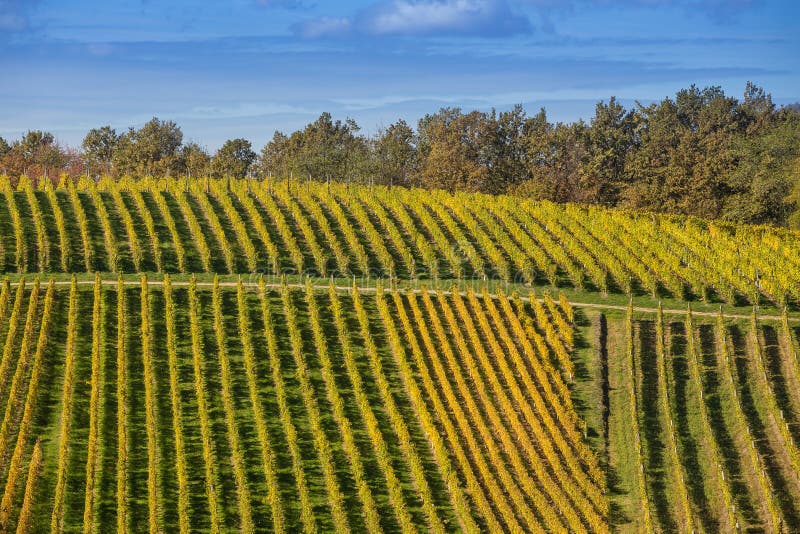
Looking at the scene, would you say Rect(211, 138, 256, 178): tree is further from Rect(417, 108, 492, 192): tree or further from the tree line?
Rect(417, 108, 492, 192): tree

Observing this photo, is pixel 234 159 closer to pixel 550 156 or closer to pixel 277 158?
pixel 277 158

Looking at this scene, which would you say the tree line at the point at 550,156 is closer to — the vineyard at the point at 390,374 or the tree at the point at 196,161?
the tree at the point at 196,161

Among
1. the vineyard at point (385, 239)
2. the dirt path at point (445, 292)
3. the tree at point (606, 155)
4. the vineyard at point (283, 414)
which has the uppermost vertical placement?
the tree at point (606, 155)

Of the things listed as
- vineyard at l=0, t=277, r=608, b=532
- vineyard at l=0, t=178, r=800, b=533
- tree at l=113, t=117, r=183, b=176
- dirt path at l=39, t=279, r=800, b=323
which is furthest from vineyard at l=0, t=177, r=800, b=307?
tree at l=113, t=117, r=183, b=176

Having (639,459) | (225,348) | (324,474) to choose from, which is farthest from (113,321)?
(639,459)

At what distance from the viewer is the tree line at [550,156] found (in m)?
68.2

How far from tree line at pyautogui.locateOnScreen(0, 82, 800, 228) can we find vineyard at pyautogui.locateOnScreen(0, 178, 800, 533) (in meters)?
19.7

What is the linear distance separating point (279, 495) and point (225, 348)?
28.1ft

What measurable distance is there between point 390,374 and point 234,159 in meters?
57.2

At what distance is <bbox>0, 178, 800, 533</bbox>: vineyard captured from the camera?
28.5 m

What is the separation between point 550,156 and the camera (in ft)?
253

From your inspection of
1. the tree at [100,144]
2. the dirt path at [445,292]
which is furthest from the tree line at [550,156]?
the dirt path at [445,292]

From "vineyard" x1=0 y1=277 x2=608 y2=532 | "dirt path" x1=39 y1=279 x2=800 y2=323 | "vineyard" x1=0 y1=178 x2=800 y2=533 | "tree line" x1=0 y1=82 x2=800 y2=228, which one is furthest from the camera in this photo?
"tree line" x1=0 y1=82 x2=800 y2=228

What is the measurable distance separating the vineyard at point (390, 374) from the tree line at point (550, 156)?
19.7 meters
